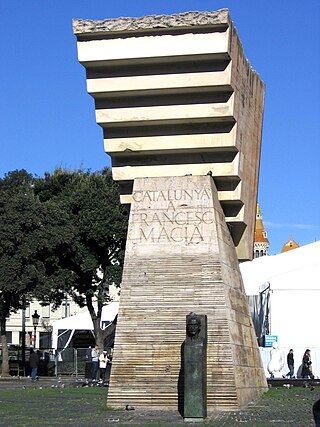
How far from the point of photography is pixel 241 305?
23016mm

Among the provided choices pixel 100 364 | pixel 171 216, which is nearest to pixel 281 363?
pixel 100 364

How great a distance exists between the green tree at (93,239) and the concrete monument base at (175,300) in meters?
23.6

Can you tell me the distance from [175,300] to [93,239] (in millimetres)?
27179

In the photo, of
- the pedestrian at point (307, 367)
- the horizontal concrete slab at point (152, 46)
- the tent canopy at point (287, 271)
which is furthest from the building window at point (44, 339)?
the horizontal concrete slab at point (152, 46)

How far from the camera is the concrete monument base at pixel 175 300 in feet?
66.0

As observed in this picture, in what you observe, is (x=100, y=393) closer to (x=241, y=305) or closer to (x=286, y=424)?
(x=241, y=305)

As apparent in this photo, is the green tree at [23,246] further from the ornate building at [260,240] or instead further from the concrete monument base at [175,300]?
the ornate building at [260,240]

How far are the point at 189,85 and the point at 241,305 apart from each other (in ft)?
18.9

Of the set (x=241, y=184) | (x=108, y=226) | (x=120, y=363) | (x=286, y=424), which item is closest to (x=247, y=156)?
(x=241, y=184)

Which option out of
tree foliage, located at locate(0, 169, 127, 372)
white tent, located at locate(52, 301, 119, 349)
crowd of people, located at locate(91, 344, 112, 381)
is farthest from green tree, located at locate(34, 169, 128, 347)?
crowd of people, located at locate(91, 344, 112, 381)

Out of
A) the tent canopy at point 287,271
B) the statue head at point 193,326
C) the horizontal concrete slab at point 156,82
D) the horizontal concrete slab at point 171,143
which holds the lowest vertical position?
the statue head at point 193,326

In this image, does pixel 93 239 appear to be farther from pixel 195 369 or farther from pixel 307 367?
pixel 195 369

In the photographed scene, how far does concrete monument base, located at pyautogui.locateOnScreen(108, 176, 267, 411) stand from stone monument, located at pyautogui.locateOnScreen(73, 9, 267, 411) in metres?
0.02

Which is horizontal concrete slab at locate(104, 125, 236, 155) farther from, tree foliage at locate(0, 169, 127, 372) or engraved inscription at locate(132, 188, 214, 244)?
tree foliage at locate(0, 169, 127, 372)
